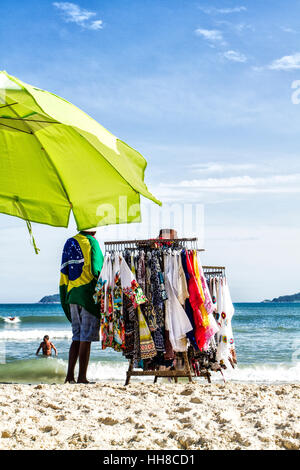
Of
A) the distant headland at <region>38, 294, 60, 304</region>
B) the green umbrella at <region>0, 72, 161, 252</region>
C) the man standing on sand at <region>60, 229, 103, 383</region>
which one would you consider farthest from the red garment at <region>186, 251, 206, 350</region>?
the distant headland at <region>38, 294, 60, 304</region>

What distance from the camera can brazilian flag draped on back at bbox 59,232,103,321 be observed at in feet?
17.6

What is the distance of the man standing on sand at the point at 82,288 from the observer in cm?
537

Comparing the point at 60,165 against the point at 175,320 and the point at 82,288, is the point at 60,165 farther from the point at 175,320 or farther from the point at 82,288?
the point at 175,320

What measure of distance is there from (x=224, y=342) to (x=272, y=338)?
53.4 ft

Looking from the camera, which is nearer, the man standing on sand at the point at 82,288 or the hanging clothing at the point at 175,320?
the hanging clothing at the point at 175,320

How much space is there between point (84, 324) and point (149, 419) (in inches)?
78.2

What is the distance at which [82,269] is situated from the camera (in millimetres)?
A: 5461

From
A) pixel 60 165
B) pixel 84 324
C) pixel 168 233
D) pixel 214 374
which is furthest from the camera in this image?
pixel 214 374

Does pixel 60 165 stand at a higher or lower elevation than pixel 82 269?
higher

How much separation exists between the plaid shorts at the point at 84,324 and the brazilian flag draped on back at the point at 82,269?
63 mm

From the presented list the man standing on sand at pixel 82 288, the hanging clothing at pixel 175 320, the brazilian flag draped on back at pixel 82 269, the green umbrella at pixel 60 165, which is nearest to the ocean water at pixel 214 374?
the man standing on sand at pixel 82 288

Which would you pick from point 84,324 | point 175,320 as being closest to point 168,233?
point 175,320

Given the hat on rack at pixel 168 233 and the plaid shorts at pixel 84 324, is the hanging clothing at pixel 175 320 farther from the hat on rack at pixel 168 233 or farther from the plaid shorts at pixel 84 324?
the plaid shorts at pixel 84 324

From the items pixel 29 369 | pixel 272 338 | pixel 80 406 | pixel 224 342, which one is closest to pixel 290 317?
pixel 272 338
